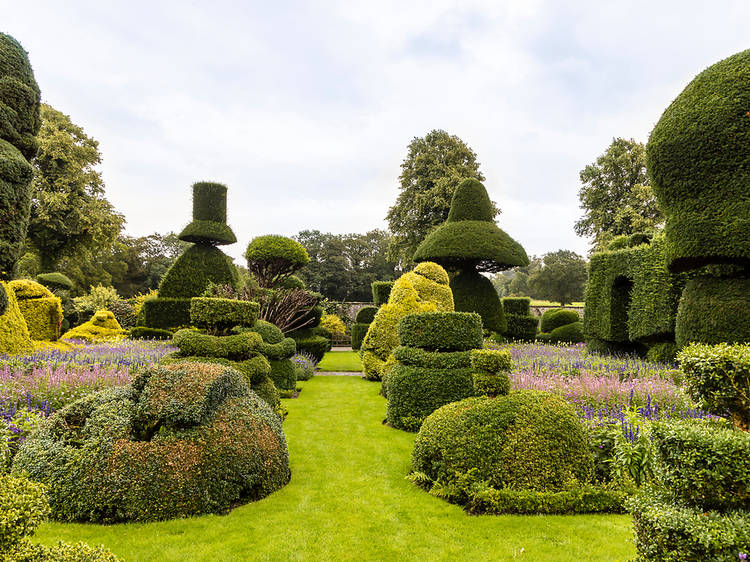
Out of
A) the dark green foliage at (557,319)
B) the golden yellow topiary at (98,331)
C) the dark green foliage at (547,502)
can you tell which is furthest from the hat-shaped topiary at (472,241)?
the golden yellow topiary at (98,331)

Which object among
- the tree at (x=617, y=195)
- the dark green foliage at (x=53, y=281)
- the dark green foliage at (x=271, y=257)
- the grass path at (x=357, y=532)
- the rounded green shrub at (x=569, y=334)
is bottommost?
the grass path at (x=357, y=532)

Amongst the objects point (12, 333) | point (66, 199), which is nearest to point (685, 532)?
point (12, 333)

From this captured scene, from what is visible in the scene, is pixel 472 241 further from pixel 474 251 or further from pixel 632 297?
pixel 632 297

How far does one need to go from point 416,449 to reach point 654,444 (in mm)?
3432

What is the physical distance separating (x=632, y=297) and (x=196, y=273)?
51.3 feet

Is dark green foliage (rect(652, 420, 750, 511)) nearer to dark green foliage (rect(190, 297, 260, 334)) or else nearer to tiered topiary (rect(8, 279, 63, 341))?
dark green foliage (rect(190, 297, 260, 334))

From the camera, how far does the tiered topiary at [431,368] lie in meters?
7.47

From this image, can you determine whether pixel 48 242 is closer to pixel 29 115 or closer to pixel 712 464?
pixel 29 115

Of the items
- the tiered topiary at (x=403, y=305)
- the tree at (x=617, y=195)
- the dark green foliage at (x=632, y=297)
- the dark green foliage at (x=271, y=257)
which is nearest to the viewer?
the dark green foliage at (x=632, y=297)

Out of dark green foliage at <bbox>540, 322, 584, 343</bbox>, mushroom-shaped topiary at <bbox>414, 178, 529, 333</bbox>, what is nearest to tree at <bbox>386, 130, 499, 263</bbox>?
mushroom-shaped topiary at <bbox>414, 178, 529, 333</bbox>

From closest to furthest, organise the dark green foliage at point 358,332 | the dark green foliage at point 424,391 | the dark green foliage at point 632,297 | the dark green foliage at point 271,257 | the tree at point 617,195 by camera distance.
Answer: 1. the dark green foliage at point 424,391
2. the dark green foliage at point 632,297
3. the dark green foliage at point 271,257
4. the dark green foliage at point 358,332
5. the tree at point 617,195

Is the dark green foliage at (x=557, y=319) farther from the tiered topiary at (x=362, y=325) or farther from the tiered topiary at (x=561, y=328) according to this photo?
the tiered topiary at (x=362, y=325)

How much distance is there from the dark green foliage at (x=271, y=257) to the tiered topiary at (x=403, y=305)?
5712mm

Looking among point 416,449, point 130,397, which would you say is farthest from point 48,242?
point 416,449
